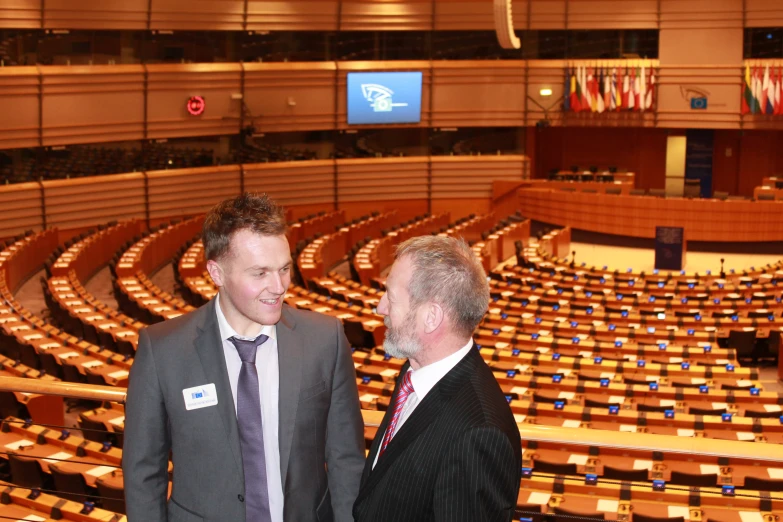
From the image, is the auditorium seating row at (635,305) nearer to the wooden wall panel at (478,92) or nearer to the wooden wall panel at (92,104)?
the wooden wall panel at (478,92)

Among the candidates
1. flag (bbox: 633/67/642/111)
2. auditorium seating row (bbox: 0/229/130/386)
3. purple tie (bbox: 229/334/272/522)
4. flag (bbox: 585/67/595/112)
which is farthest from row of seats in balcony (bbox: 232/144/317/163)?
purple tie (bbox: 229/334/272/522)

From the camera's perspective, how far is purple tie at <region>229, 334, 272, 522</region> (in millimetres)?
3115

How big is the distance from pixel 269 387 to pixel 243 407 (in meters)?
0.11

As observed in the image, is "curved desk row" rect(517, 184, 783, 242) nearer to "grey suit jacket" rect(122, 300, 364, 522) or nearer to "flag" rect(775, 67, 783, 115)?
"flag" rect(775, 67, 783, 115)

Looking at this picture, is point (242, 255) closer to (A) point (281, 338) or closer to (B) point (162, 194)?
(A) point (281, 338)

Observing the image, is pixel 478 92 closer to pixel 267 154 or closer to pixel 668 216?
pixel 267 154

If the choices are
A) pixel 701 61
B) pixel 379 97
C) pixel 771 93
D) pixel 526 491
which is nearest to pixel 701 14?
pixel 701 61

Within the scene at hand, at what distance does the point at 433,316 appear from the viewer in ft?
9.41

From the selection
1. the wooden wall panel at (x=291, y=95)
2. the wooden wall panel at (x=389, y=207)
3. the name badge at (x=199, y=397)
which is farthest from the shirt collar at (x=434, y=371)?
the wooden wall panel at (x=389, y=207)

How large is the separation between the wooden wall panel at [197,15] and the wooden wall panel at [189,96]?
1053 mm

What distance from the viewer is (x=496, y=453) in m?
2.61

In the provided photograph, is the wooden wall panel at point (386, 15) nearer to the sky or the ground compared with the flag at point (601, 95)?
nearer to the sky

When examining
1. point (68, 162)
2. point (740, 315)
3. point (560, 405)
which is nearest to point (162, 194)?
point (68, 162)

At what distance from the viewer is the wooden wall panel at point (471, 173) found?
29.3m
